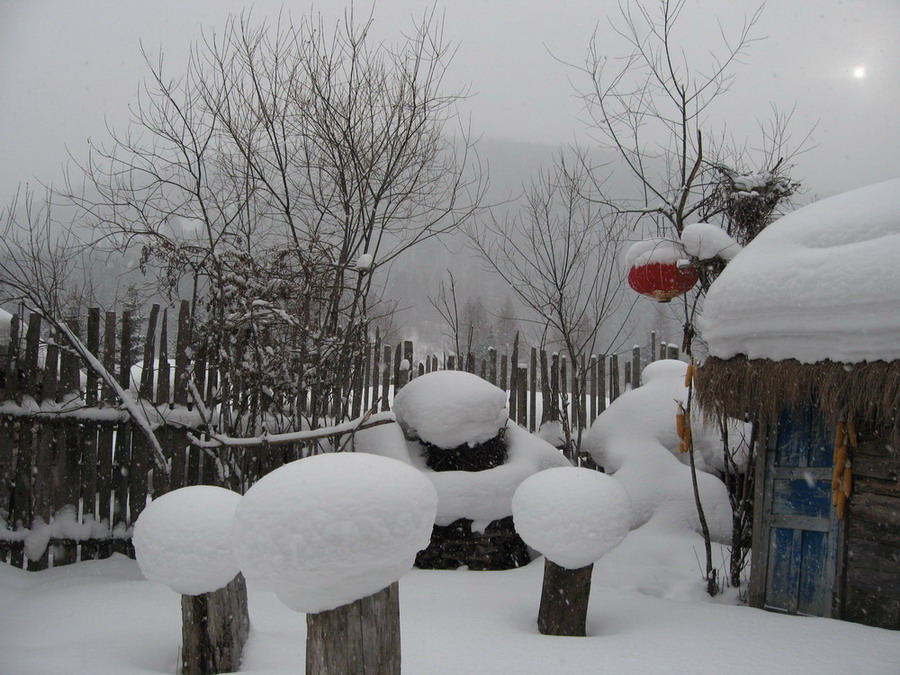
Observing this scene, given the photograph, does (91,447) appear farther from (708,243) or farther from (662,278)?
(708,243)

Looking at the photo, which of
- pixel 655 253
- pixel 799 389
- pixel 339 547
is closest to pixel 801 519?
pixel 799 389

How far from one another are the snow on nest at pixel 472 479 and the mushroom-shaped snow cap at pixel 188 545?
2374 millimetres

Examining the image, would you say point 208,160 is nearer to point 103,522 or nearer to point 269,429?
point 269,429

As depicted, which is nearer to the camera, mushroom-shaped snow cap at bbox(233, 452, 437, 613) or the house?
mushroom-shaped snow cap at bbox(233, 452, 437, 613)

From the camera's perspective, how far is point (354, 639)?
1.81 metres

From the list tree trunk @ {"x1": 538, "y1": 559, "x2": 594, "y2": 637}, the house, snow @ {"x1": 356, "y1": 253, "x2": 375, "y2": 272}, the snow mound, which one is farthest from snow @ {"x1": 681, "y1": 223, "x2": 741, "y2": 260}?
snow @ {"x1": 356, "y1": 253, "x2": 375, "y2": 272}

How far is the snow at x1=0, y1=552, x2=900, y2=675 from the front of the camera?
2918 mm

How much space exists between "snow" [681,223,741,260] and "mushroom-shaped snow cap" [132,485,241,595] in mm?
3643

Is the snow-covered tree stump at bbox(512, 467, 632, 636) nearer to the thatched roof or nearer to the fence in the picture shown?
the thatched roof

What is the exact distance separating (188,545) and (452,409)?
9.47 ft

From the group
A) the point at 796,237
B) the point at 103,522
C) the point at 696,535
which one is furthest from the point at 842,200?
the point at 103,522

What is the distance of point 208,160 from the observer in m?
6.24

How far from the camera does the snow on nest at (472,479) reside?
511 centimetres

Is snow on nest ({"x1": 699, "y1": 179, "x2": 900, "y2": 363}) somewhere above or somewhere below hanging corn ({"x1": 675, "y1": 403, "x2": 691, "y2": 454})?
above
